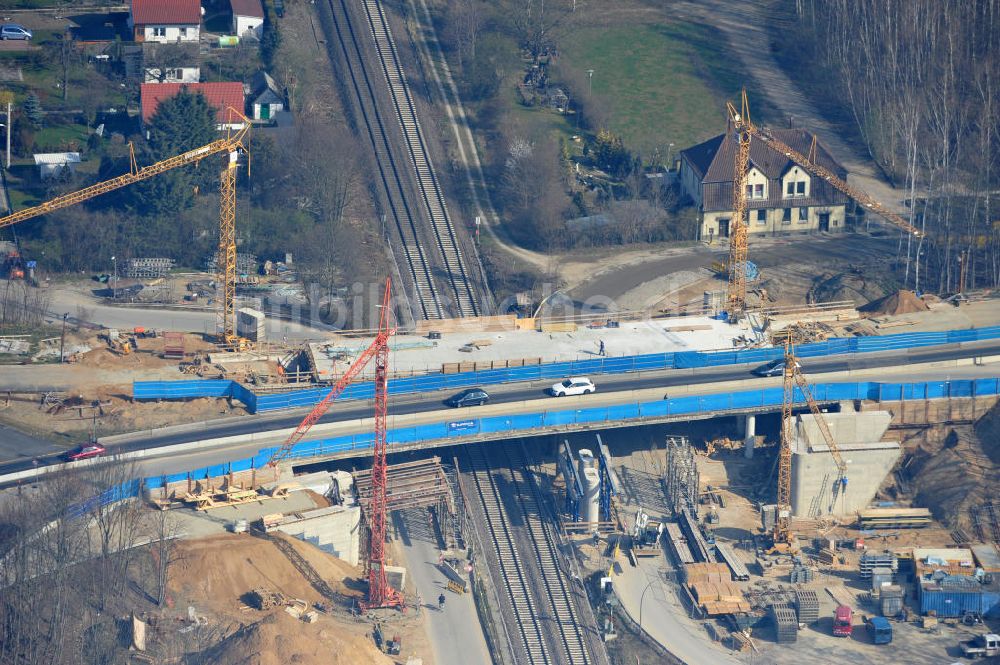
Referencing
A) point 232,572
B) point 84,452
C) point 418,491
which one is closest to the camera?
point 232,572

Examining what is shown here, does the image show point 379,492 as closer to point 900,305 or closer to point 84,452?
point 84,452

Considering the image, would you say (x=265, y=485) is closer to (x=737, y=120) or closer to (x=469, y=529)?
(x=469, y=529)

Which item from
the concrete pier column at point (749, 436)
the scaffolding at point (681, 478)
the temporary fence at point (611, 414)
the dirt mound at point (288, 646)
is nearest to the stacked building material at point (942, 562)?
the scaffolding at point (681, 478)

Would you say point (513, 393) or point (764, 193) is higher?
point (764, 193)

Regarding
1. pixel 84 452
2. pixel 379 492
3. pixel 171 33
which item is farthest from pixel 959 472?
pixel 171 33

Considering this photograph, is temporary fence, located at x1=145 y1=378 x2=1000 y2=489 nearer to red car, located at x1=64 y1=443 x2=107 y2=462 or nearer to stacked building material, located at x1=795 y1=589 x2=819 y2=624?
red car, located at x1=64 y1=443 x2=107 y2=462

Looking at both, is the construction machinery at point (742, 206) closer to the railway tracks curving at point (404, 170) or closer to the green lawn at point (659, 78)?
the green lawn at point (659, 78)

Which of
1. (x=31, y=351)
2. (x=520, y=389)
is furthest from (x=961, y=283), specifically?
(x=31, y=351)
